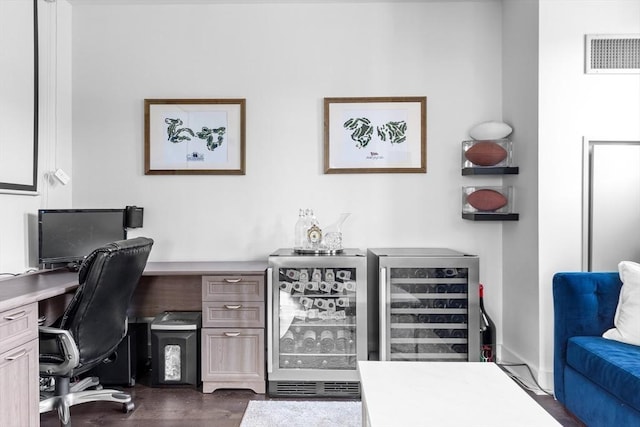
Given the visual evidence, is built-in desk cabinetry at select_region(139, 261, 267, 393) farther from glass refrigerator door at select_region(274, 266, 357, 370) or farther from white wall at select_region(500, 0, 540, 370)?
white wall at select_region(500, 0, 540, 370)

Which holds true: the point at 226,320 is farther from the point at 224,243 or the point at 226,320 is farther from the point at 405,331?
the point at 405,331

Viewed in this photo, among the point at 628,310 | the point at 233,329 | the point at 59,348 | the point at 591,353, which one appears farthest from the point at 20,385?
the point at 628,310

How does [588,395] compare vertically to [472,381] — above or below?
below

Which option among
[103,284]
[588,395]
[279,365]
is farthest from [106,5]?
[588,395]

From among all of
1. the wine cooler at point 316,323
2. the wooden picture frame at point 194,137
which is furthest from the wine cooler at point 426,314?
the wooden picture frame at point 194,137

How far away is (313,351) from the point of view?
9.28ft

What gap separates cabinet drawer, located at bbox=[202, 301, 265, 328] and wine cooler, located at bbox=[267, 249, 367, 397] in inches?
2.9

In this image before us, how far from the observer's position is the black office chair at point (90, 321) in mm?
2045

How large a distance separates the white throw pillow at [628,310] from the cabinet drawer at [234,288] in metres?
1.99

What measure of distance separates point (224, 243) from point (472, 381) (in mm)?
2217

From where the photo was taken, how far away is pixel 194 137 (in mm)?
3289

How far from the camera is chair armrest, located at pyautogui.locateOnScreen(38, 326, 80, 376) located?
80.9 inches

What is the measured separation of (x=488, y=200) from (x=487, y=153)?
1.13ft

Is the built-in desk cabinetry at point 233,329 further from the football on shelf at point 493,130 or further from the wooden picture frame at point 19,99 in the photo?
the football on shelf at point 493,130
